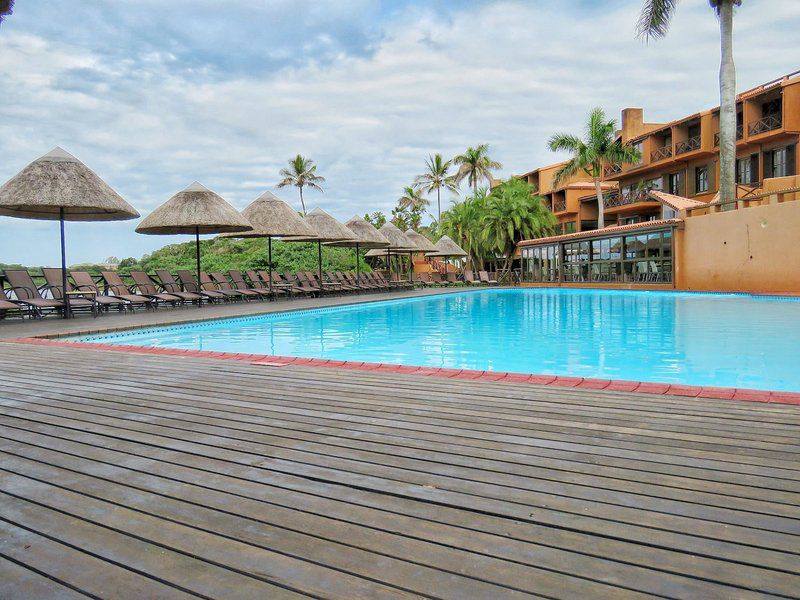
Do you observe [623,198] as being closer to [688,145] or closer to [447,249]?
[688,145]

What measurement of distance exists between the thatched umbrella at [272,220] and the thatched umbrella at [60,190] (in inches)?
225

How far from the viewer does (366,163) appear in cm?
4425

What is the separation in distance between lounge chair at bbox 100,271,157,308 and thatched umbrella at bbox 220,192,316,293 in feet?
14.0

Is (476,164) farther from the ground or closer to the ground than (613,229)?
farther from the ground

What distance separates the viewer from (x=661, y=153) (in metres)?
33.1

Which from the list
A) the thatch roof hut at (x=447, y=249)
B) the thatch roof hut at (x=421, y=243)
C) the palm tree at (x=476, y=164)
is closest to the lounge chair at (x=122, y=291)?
the thatch roof hut at (x=421, y=243)

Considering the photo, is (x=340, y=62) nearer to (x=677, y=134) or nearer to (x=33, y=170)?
(x=33, y=170)

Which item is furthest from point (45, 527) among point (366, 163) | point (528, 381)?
point (366, 163)

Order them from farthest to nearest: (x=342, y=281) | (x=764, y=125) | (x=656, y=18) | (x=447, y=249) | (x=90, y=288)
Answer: (x=447, y=249)
(x=764, y=125)
(x=342, y=281)
(x=656, y=18)
(x=90, y=288)

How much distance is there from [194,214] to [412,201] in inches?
1327

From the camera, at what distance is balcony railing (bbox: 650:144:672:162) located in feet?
106

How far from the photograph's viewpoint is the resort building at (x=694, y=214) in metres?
19.0

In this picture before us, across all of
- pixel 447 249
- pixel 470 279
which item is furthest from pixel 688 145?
pixel 447 249

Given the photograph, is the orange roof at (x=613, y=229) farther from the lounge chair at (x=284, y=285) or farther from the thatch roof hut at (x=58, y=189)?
the thatch roof hut at (x=58, y=189)
